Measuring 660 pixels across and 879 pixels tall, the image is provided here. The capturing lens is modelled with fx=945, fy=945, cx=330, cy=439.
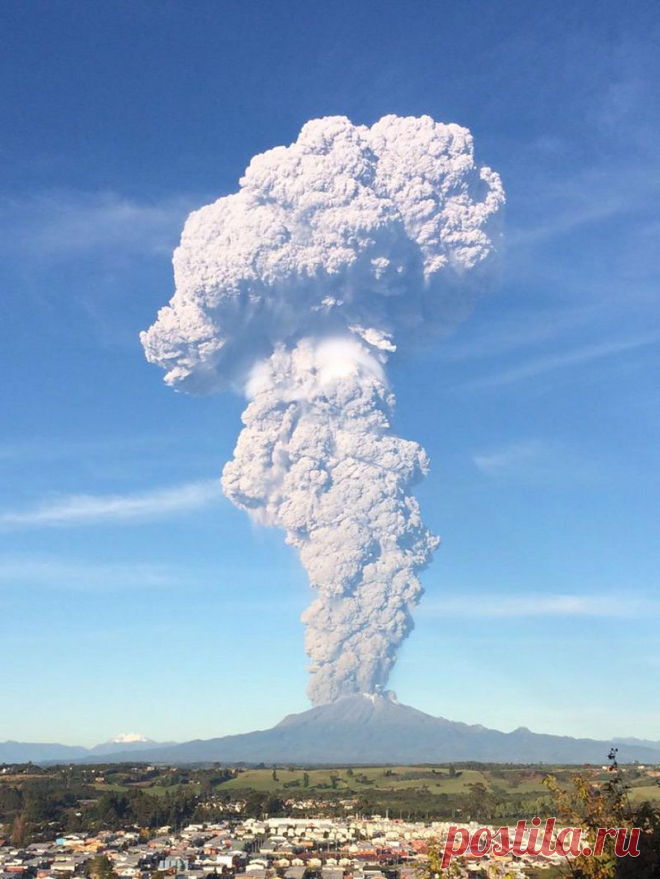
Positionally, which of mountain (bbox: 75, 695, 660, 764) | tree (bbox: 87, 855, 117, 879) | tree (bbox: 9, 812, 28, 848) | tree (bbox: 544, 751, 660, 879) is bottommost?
tree (bbox: 87, 855, 117, 879)

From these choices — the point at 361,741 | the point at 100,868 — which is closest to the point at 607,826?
the point at 100,868

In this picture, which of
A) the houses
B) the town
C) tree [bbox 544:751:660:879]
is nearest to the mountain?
the town

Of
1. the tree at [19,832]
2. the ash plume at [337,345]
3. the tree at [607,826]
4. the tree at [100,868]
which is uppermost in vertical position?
A: the ash plume at [337,345]

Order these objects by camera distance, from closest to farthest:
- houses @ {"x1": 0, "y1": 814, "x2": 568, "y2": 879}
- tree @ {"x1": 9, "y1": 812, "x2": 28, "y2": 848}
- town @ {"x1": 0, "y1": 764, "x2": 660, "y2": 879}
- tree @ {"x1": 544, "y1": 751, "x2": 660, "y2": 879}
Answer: tree @ {"x1": 544, "y1": 751, "x2": 660, "y2": 879} → houses @ {"x1": 0, "y1": 814, "x2": 568, "y2": 879} → town @ {"x1": 0, "y1": 764, "x2": 660, "y2": 879} → tree @ {"x1": 9, "y1": 812, "x2": 28, "y2": 848}

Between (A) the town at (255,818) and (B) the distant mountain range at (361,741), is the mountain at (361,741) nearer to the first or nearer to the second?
(B) the distant mountain range at (361,741)

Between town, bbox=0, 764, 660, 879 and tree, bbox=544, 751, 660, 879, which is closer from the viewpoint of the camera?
tree, bbox=544, 751, 660, 879

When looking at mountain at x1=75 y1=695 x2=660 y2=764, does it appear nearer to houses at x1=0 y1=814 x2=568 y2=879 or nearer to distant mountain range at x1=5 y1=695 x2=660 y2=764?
distant mountain range at x1=5 y1=695 x2=660 y2=764

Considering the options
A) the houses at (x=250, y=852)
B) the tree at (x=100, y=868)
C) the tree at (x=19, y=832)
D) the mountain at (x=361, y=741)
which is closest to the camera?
the tree at (x=100, y=868)

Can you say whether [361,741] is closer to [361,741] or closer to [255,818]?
[361,741]

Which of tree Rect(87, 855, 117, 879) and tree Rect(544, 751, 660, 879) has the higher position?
tree Rect(544, 751, 660, 879)

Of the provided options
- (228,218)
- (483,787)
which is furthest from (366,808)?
(228,218)

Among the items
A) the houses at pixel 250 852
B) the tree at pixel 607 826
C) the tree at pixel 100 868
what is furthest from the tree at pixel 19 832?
the tree at pixel 607 826
